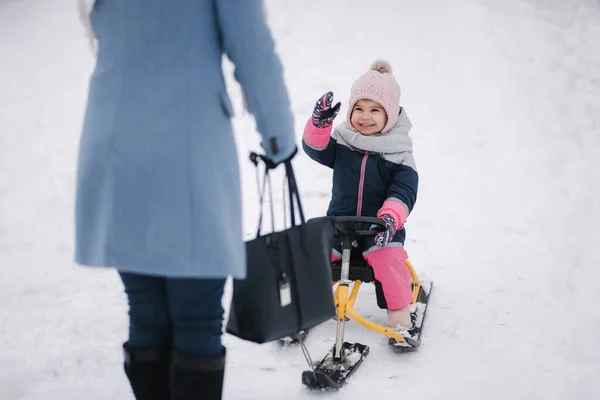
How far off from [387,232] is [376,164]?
44 centimetres

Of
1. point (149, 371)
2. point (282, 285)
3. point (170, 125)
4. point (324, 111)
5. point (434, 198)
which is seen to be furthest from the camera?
point (434, 198)

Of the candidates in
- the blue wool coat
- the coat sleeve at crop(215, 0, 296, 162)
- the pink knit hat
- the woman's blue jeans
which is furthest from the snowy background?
the coat sleeve at crop(215, 0, 296, 162)

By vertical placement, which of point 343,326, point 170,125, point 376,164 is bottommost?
point 343,326

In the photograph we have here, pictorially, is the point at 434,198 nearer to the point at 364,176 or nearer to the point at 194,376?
the point at 364,176

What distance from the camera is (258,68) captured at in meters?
1.33

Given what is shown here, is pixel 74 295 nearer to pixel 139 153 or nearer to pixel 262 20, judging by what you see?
pixel 139 153

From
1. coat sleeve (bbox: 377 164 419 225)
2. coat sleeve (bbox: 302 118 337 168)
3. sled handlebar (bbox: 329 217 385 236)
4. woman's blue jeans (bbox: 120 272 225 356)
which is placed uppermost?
coat sleeve (bbox: 302 118 337 168)

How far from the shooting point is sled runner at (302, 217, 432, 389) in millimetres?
2494

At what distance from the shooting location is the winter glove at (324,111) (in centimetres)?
267

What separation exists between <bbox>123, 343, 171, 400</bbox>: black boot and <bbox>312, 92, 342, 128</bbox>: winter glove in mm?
1458

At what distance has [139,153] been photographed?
1316mm

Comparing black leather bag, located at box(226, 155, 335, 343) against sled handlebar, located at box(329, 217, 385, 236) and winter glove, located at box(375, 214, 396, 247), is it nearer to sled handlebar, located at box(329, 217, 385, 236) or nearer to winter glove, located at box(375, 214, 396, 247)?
sled handlebar, located at box(329, 217, 385, 236)

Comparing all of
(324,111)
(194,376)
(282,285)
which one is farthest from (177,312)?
(324,111)

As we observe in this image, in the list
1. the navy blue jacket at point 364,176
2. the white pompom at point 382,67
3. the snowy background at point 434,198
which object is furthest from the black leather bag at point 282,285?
the white pompom at point 382,67
